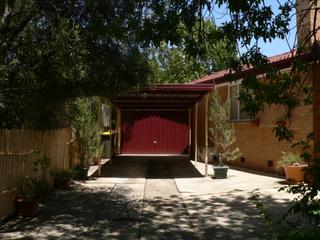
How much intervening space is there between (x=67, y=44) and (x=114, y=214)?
345 centimetres

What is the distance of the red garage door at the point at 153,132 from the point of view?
27.4 meters

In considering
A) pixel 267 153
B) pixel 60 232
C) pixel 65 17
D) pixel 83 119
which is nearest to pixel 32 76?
pixel 65 17

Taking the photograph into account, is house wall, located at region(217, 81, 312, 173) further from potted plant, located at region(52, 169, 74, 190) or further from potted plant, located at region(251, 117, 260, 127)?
potted plant, located at region(52, 169, 74, 190)

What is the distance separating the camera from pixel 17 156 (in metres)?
10.2

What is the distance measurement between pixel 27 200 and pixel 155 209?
8.41 feet

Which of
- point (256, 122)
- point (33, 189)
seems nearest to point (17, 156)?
point (33, 189)

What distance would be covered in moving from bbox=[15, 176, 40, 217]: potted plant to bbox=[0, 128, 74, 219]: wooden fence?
0.10m

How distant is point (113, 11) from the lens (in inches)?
358

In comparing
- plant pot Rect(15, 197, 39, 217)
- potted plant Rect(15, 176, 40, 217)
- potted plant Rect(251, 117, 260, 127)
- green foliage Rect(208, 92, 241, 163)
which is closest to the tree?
green foliage Rect(208, 92, 241, 163)

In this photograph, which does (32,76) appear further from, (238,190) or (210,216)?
(238,190)

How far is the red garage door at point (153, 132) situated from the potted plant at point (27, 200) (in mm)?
16725

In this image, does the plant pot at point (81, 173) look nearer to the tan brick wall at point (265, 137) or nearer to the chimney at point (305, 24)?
the tan brick wall at point (265, 137)

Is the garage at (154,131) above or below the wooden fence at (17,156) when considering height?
above

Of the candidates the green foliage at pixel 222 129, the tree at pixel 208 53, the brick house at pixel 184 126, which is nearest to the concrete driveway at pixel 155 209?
the green foliage at pixel 222 129
